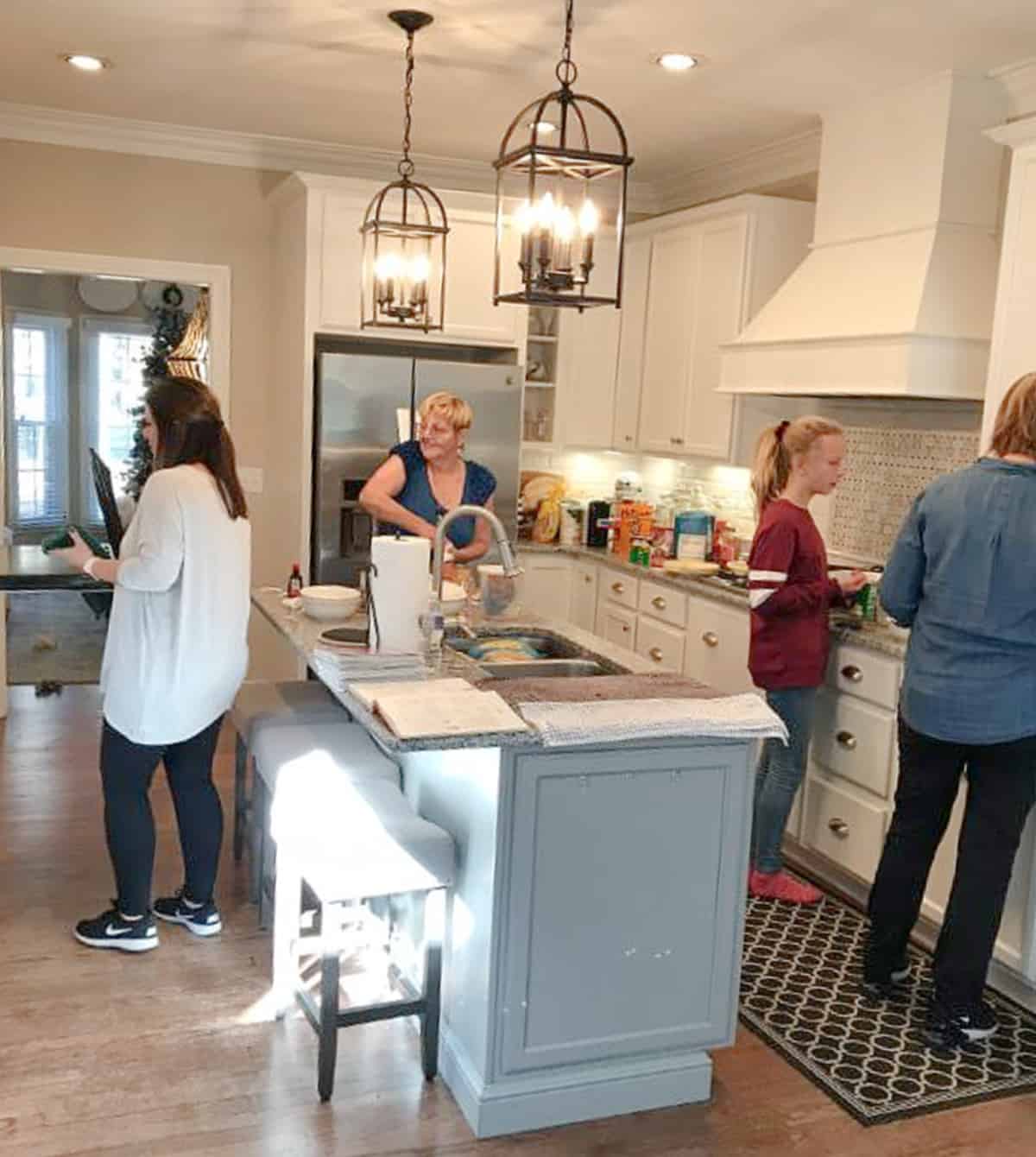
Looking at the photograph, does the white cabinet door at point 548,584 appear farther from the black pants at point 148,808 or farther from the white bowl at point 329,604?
the black pants at point 148,808

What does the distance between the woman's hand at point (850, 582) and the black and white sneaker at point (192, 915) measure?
2082 mm

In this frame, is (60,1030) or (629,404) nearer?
(60,1030)

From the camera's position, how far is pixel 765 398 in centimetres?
480

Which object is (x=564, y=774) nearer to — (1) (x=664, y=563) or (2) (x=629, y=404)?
(1) (x=664, y=563)

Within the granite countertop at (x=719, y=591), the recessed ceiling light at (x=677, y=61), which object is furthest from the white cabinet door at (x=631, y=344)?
the recessed ceiling light at (x=677, y=61)

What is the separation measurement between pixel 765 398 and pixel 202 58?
7.89ft

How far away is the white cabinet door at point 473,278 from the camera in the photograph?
5145mm

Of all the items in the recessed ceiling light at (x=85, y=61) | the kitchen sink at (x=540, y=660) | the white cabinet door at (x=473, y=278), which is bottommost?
the kitchen sink at (x=540, y=660)

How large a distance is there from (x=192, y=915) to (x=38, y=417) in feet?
23.2

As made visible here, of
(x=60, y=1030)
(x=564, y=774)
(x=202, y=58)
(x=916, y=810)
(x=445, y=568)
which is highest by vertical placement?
(x=202, y=58)

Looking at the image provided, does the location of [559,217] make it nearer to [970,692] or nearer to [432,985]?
[970,692]

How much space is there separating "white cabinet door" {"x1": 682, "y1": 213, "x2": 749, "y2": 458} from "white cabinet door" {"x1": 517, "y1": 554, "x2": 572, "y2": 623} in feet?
2.70

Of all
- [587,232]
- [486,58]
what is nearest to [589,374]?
[486,58]

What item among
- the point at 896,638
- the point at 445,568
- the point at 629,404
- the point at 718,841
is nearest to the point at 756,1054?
the point at 718,841
